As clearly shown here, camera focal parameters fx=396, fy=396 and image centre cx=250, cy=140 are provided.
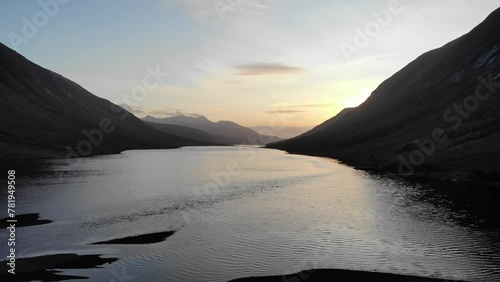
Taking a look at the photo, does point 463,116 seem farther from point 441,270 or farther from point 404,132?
point 441,270

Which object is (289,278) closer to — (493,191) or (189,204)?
(189,204)

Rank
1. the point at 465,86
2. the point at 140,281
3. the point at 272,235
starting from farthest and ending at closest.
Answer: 1. the point at 465,86
2. the point at 272,235
3. the point at 140,281

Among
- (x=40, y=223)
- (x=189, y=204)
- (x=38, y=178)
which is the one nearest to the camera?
(x=40, y=223)

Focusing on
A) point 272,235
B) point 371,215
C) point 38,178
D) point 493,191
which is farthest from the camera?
point 38,178

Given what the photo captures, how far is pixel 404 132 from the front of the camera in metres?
183

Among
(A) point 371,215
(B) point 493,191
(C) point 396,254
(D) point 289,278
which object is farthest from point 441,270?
(B) point 493,191

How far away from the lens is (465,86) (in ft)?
590

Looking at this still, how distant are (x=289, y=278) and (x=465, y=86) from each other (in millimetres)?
181868

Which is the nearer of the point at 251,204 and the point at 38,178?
the point at 251,204

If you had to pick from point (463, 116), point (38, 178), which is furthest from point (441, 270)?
point (463, 116)

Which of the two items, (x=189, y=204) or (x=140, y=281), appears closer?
(x=140, y=281)

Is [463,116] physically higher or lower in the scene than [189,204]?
higher

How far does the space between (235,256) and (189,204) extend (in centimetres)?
2767

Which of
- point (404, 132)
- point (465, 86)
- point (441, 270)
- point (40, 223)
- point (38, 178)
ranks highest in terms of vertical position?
point (465, 86)
